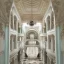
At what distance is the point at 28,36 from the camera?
28.7 metres

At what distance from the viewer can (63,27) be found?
708cm

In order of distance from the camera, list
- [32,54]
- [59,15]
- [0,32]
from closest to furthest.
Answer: [0,32] → [59,15] → [32,54]

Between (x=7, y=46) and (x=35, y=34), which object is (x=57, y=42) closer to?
(x=7, y=46)

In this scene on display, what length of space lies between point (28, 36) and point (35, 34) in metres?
1.47

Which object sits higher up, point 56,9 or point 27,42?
point 56,9

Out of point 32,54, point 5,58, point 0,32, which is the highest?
point 0,32

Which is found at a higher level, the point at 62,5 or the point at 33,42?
the point at 62,5

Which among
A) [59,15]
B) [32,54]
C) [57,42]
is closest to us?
[59,15]

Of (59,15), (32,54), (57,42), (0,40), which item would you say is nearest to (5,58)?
(0,40)

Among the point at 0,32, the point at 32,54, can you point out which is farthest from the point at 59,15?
the point at 32,54

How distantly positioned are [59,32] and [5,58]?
3212 mm

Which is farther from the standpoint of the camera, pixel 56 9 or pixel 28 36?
pixel 28 36

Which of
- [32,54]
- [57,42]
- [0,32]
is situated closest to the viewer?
[0,32]

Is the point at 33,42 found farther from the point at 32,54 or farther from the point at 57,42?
the point at 57,42
